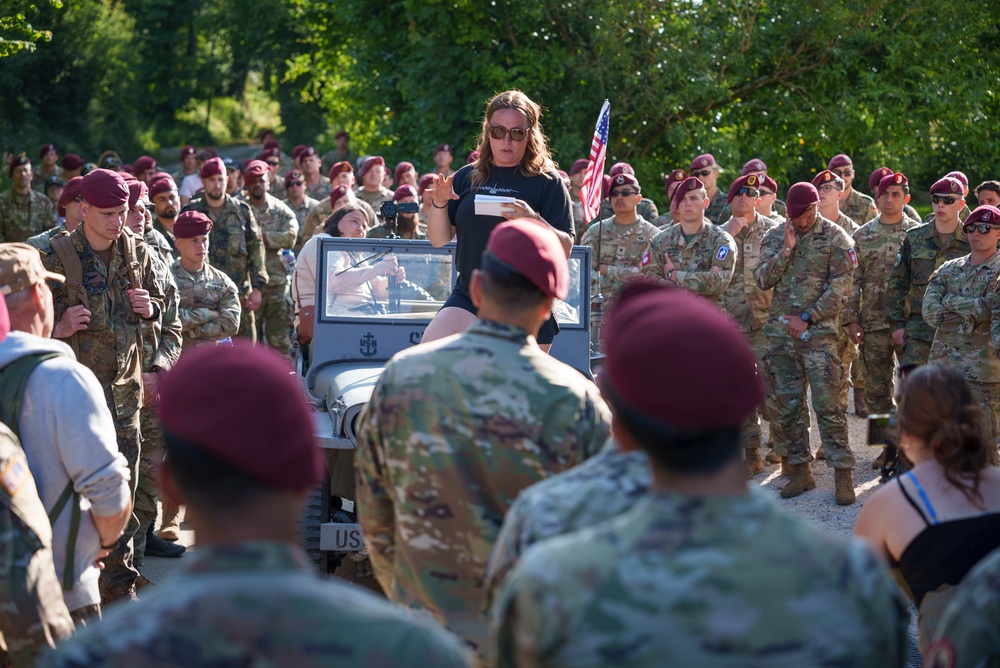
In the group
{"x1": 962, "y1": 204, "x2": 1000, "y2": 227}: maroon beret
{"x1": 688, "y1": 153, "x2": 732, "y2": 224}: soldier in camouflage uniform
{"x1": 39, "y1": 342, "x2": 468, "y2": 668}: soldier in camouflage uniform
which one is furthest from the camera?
{"x1": 688, "y1": 153, "x2": 732, "y2": 224}: soldier in camouflage uniform

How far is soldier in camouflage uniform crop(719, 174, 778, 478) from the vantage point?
9.74m

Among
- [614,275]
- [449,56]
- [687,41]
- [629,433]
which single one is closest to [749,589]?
[629,433]

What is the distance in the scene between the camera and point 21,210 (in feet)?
51.9

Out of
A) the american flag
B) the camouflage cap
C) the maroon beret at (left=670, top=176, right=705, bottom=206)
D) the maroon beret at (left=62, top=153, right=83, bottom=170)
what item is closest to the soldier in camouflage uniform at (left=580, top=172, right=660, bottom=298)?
the american flag

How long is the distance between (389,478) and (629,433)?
1072 mm

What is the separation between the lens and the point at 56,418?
369 centimetres

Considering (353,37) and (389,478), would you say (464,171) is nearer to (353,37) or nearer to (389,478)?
(389,478)

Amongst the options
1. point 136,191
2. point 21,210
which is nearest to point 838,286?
point 136,191

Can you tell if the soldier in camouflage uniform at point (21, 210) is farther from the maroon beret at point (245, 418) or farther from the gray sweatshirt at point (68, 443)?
the maroon beret at point (245, 418)

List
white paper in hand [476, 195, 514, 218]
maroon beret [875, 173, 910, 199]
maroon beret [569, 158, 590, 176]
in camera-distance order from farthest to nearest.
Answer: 1. maroon beret [569, 158, 590, 176]
2. maroon beret [875, 173, 910, 199]
3. white paper in hand [476, 195, 514, 218]

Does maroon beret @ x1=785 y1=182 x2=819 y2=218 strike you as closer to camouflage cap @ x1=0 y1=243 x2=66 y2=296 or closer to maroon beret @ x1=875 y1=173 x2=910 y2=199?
maroon beret @ x1=875 y1=173 x2=910 y2=199

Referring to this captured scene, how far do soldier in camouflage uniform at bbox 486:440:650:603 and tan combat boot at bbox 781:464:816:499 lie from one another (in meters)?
6.42

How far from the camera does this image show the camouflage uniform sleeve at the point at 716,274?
904 cm

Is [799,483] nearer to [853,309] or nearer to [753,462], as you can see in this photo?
[753,462]
